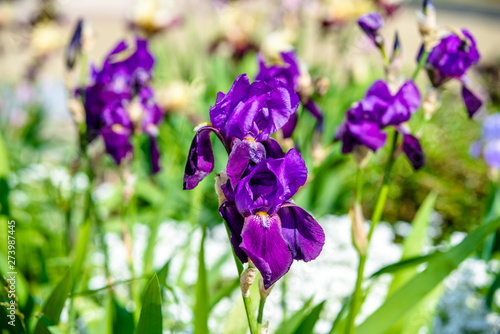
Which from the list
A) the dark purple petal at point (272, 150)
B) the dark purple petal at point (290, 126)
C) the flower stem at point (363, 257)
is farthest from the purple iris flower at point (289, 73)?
the dark purple petal at point (272, 150)

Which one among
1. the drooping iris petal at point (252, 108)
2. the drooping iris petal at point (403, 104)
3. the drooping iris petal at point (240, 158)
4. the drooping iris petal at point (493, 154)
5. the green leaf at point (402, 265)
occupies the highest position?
the drooping iris petal at point (252, 108)

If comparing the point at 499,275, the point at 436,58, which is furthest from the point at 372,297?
the point at 436,58

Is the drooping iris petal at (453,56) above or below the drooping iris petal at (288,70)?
below

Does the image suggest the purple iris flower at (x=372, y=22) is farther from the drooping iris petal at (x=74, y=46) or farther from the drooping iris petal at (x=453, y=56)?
the drooping iris petal at (x=74, y=46)

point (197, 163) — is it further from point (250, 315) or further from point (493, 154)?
point (493, 154)

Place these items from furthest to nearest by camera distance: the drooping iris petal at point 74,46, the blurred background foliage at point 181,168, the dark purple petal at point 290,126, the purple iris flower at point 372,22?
the blurred background foliage at point 181,168 → the drooping iris petal at point 74,46 → the dark purple petal at point 290,126 → the purple iris flower at point 372,22

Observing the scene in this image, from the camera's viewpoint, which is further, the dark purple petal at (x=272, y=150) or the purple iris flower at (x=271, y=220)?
the dark purple petal at (x=272, y=150)

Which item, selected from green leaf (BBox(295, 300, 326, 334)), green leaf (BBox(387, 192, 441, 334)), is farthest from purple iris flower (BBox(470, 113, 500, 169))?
green leaf (BBox(295, 300, 326, 334))

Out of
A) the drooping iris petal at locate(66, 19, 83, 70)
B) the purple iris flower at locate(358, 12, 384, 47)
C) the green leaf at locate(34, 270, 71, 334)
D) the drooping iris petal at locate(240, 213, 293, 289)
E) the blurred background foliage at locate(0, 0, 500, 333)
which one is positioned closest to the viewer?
the drooping iris petal at locate(240, 213, 293, 289)

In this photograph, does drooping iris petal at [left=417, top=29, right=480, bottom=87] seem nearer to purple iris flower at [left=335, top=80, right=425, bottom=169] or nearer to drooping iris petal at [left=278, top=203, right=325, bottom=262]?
purple iris flower at [left=335, top=80, right=425, bottom=169]
